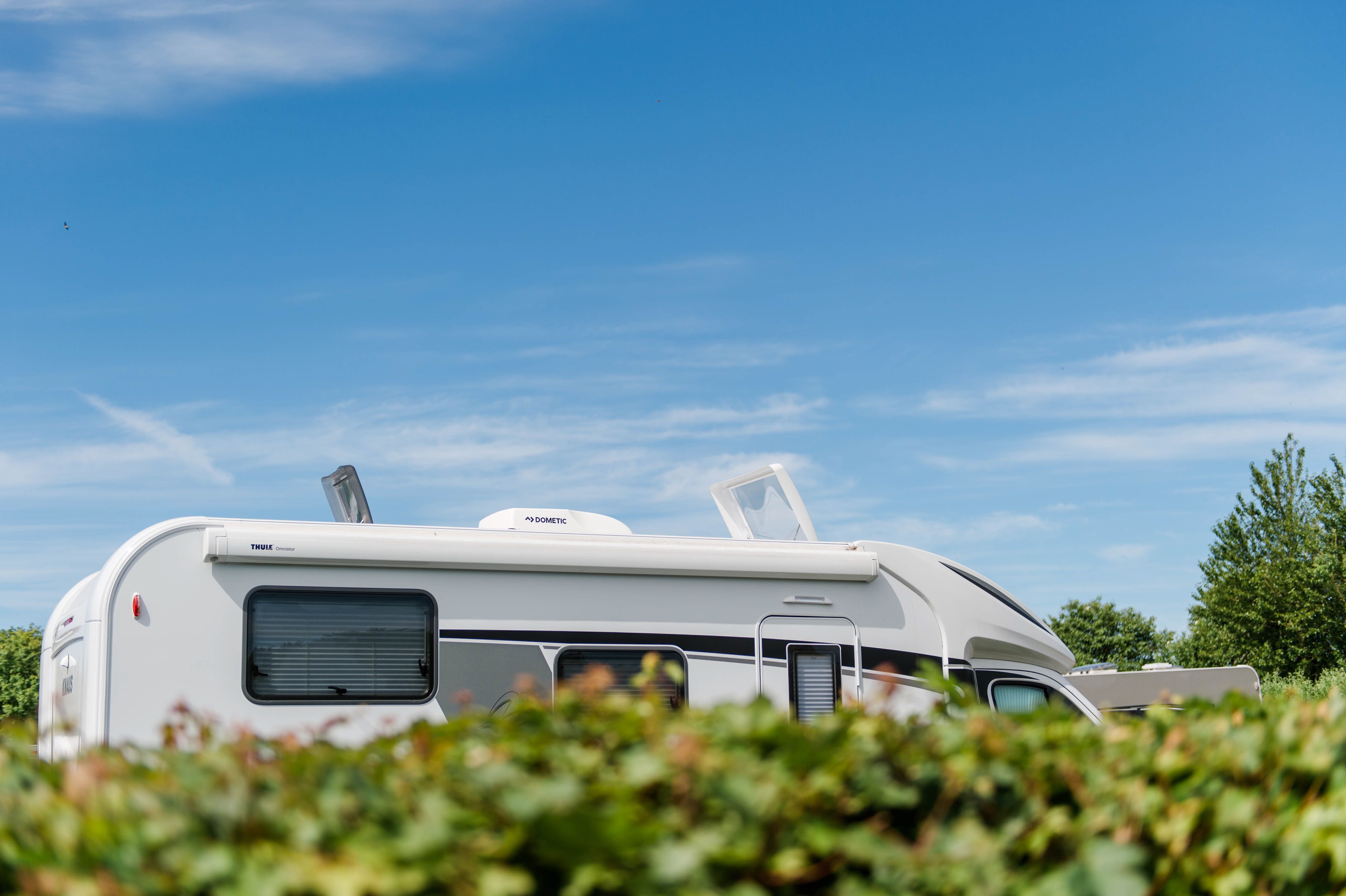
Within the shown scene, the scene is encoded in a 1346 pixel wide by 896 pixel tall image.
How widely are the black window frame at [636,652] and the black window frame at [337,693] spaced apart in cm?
Answer: 73

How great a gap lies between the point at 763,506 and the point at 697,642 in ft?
5.39

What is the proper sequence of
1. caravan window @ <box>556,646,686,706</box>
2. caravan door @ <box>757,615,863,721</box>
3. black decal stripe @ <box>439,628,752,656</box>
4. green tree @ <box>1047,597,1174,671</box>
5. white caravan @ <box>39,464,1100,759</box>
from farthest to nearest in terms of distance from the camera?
green tree @ <box>1047,597,1174,671</box>, caravan door @ <box>757,615,863,721</box>, caravan window @ <box>556,646,686,706</box>, black decal stripe @ <box>439,628,752,656</box>, white caravan @ <box>39,464,1100,759</box>

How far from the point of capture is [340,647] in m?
6.77

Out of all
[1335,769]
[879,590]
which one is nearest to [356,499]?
[879,590]

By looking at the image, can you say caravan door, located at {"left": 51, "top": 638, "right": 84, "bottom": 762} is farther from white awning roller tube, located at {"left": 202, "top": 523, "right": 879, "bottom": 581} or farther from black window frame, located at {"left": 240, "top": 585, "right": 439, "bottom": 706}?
white awning roller tube, located at {"left": 202, "top": 523, "right": 879, "bottom": 581}

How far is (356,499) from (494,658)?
1.88 metres

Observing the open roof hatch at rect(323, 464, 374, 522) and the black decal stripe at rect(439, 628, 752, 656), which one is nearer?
the black decal stripe at rect(439, 628, 752, 656)

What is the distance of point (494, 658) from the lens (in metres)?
7.00

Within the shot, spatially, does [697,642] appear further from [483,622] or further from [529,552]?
[483,622]

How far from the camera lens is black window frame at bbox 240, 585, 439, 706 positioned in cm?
657

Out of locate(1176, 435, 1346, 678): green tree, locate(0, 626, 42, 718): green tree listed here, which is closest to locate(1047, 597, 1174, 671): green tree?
locate(1176, 435, 1346, 678): green tree

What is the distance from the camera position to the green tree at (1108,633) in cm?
5712

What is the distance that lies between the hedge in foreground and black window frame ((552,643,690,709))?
156 inches

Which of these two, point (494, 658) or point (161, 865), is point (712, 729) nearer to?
point (161, 865)
